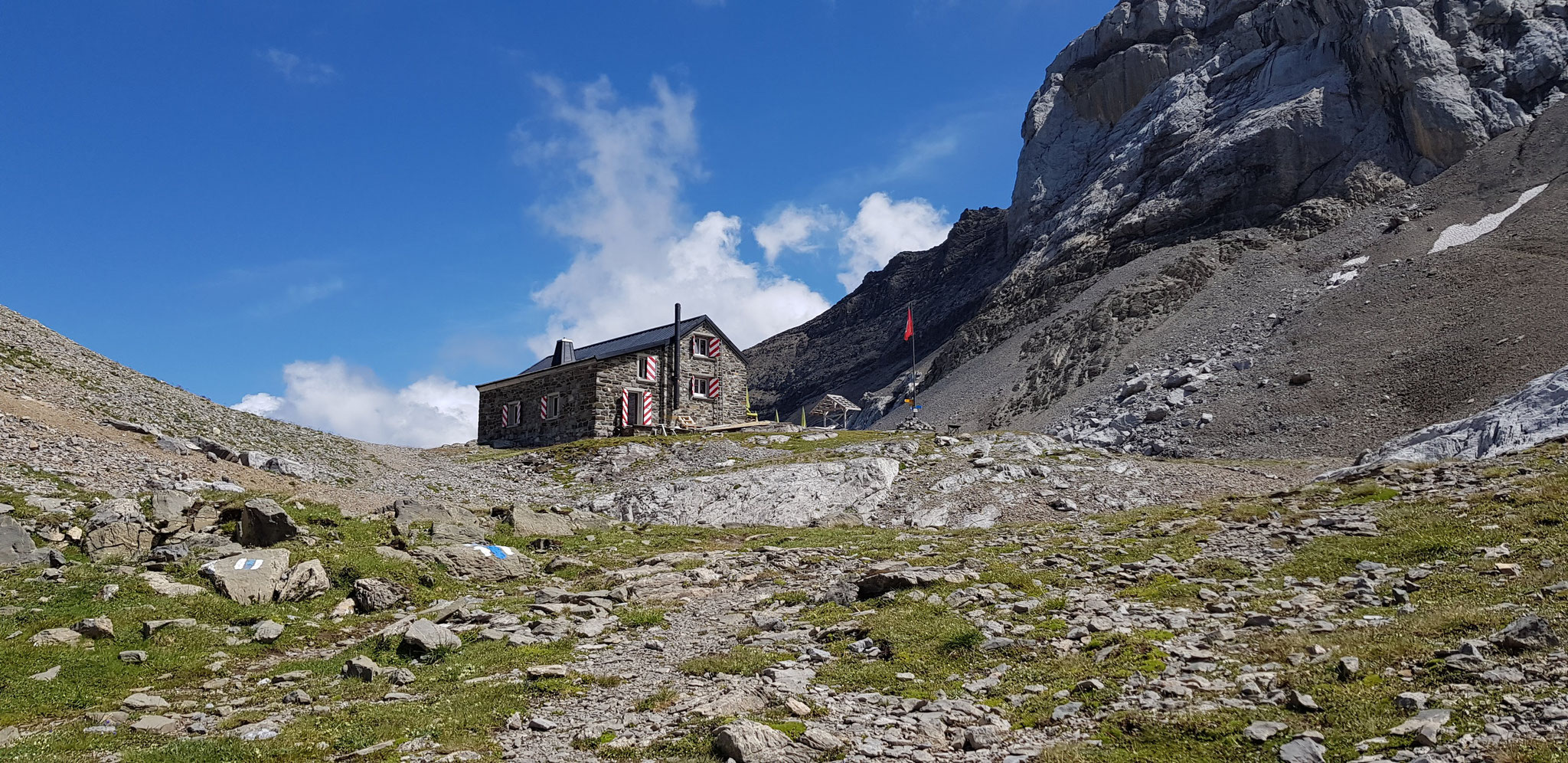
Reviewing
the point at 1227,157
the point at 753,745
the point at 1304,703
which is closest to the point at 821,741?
the point at 753,745

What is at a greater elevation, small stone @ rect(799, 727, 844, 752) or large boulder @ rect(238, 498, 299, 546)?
large boulder @ rect(238, 498, 299, 546)

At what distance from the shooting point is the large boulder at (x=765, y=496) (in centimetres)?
3547

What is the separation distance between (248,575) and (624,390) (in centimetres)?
4137

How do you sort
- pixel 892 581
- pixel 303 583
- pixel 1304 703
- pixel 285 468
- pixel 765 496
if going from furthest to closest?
pixel 765 496
pixel 285 468
pixel 303 583
pixel 892 581
pixel 1304 703

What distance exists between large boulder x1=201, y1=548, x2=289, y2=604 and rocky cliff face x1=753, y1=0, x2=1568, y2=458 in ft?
259

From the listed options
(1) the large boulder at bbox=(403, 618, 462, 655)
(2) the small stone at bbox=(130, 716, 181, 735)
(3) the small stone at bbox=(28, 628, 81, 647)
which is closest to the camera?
(2) the small stone at bbox=(130, 716, 181, 735)

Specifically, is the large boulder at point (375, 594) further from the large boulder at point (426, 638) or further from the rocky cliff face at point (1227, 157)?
the rocky cliff face at point (1227, 157)

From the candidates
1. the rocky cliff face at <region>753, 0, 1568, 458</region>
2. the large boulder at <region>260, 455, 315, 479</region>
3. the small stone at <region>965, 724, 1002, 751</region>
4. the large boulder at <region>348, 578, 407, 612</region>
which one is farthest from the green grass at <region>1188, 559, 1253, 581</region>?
the rocky cliff face at <region>753, 0, 1568, 458</region>

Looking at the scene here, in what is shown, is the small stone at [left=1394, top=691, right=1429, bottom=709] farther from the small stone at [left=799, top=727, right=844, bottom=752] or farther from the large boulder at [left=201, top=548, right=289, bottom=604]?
the large boulder at [left=201, top=548, right=289, bottom=604]

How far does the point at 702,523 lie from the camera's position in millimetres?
34625

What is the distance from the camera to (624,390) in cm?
5912

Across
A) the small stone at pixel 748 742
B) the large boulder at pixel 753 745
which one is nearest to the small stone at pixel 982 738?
the large boulder at pixel 753 745

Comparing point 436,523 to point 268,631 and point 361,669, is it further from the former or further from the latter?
point 361,669

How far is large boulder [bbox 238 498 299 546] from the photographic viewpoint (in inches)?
811
